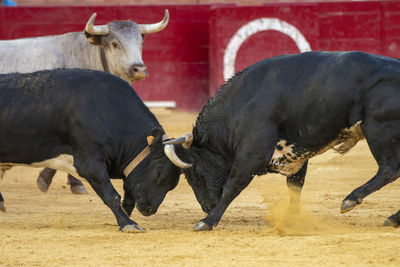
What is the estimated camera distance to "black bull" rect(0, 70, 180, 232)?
5.80 meters

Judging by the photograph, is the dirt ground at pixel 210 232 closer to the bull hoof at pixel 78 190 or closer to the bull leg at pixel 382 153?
the bull hoof at pixel 78 190

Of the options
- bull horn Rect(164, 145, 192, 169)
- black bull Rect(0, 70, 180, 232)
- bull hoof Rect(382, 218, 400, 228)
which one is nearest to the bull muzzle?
bull horn Rect(164, 145, 192, 169)

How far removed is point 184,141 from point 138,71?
2.17 m

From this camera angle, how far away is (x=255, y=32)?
506 inches

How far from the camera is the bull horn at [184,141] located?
5736mm

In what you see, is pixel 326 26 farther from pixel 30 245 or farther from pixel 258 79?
pixel 30 245

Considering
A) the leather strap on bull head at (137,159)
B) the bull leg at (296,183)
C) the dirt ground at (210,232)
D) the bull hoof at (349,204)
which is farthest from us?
the bull leg at (296,183)

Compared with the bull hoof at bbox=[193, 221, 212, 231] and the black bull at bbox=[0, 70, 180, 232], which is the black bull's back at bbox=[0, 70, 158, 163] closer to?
the black bull at bbox=[0, 70, 180, 232]

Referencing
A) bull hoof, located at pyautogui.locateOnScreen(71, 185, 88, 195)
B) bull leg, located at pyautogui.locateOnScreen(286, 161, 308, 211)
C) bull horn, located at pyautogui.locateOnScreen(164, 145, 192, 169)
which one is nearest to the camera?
bull horn, located at pyautogui.locateOnScreen(164, 145, 192, 169)

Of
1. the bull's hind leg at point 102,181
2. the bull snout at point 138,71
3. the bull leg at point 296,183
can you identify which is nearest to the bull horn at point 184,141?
the bull's hind leg at point 102,181

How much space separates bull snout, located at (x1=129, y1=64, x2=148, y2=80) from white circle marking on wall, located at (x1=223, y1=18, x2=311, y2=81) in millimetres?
5035

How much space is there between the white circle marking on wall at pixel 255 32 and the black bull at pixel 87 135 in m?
6.94

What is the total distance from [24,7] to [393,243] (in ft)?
31.0

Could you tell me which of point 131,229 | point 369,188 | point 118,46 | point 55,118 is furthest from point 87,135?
point 118,46
